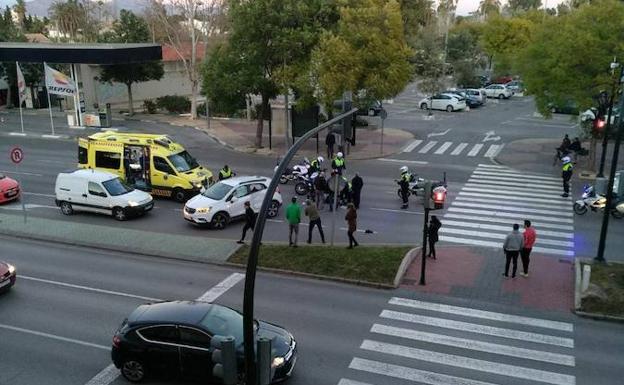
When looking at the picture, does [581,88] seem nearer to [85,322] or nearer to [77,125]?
[85,322]

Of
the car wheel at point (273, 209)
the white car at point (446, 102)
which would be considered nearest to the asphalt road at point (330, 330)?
the car wheel at point (273, 209)

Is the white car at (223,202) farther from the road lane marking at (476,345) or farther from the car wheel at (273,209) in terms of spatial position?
the road lane marking at (476,345)

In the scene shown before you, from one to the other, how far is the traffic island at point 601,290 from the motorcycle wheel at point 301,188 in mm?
11902

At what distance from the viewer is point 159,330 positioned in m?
11.4

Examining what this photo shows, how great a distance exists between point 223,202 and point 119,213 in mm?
4272

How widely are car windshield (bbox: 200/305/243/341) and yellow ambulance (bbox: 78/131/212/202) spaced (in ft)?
44.3

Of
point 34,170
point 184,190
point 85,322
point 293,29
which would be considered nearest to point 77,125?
point 34,170

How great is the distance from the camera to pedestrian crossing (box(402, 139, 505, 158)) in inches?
1398

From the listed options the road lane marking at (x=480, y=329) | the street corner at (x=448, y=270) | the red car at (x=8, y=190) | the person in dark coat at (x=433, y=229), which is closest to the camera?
the road lane marking at (x=480, y=329)

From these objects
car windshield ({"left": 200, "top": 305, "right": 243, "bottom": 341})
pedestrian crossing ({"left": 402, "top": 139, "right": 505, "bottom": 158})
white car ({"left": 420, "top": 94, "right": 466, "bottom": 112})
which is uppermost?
white car ({"left": 420, "top": 94, "right": 466, "bottom": 112})

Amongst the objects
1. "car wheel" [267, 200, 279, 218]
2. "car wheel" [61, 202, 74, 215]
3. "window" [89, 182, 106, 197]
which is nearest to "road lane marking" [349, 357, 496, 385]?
"car wheel" [267, 200, 279, 218]

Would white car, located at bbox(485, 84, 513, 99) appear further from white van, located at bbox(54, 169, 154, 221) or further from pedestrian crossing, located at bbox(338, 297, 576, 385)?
pedestrian crossing, located at bbox(338, 297, 576, 385)

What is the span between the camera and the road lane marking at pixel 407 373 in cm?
1173

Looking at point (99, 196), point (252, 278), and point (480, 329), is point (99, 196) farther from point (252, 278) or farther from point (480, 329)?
point (252, 278)
